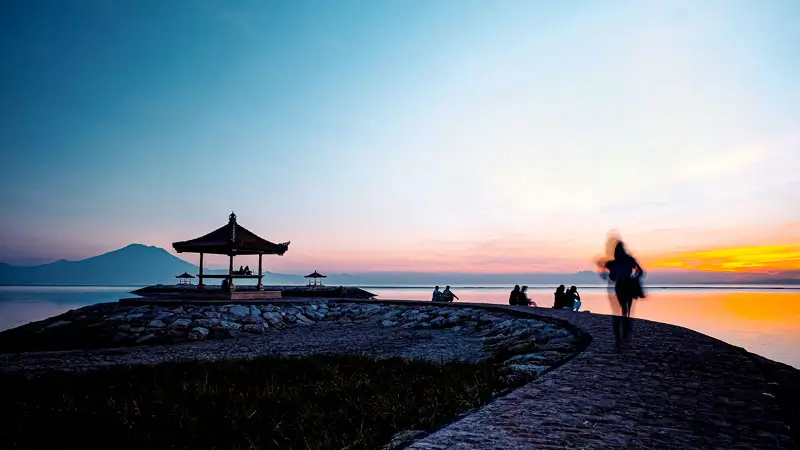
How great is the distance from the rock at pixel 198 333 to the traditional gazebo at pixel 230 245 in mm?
5629

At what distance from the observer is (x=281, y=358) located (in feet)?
34.2

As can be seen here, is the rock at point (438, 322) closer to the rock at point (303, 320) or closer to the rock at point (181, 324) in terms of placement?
the rock at point (303, 320)

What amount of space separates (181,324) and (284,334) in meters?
3.46

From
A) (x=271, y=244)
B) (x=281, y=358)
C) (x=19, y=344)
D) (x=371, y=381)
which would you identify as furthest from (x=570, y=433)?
(x=271, y=244)

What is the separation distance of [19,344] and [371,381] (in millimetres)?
13034

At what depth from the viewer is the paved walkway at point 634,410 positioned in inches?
149

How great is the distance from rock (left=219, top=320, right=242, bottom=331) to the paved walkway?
12801mm

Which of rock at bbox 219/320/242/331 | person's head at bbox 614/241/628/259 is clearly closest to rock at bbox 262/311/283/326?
rock at bbox 219/320/242/331

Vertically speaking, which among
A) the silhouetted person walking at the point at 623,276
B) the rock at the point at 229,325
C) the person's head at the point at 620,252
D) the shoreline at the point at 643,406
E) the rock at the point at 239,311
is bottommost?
the rock at the point at 229,325

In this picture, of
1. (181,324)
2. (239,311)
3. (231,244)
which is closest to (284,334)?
(239,311)

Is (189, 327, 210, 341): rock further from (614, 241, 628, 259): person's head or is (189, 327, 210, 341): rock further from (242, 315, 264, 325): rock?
(614, 241, 628, 259): person's head

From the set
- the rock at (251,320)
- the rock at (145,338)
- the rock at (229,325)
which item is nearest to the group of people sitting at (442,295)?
the rock at (251,320)

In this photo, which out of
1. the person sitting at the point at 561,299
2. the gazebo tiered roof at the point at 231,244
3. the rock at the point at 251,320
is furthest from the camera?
the gazebo tiered roof at the point at 231,244

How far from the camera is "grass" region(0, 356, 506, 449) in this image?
543 cm
